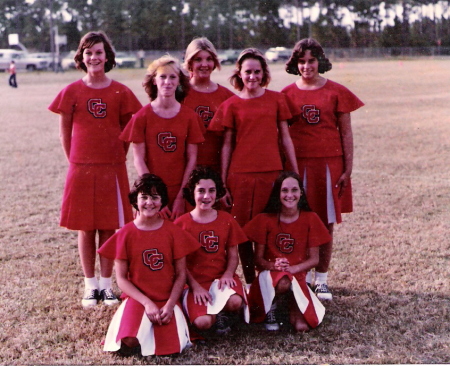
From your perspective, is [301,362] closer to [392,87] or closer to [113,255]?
[113,255]

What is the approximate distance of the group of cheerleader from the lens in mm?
3193

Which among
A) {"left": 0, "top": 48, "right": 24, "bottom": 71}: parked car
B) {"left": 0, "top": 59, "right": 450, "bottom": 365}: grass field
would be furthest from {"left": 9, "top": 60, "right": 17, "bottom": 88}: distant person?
{"left": 0, "top": 59, "right": 450, "bottom": 365}: grass field

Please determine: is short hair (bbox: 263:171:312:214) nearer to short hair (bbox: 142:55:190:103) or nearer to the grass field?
the grass field

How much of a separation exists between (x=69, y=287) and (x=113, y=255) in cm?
100

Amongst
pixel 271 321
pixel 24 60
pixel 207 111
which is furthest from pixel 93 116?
pixel 24 60

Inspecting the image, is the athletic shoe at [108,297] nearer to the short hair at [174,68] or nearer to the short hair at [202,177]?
the short hair at [202,177]

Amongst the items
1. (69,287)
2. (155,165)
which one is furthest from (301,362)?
(69,287)

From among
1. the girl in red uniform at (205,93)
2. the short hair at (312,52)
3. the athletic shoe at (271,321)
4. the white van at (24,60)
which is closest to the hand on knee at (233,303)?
the athletic shoe at (271,321)

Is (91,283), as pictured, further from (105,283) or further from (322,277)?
(322,277)

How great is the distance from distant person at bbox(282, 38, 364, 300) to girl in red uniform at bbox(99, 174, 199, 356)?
96cm

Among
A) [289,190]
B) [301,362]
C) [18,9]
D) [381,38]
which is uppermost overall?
[18,9]

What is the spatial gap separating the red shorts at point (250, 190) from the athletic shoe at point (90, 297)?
41.4 inches

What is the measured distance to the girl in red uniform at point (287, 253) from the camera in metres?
3.31

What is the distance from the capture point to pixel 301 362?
2930 millimetres
